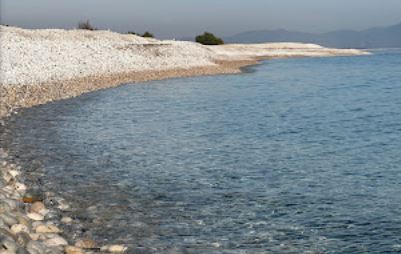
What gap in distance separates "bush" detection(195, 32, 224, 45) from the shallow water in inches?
3441

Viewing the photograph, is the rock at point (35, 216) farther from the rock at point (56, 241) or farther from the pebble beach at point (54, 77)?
the rock at point (56, 241)

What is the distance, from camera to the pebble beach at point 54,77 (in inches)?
327

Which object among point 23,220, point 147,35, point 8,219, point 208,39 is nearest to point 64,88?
point 23,220

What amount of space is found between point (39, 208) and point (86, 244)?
2043mm

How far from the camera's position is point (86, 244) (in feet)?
27.6

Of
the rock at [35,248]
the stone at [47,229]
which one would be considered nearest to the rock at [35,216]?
the stone at [47,229]

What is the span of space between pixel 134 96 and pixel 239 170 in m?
20.0

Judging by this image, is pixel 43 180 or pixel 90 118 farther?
pixel 90 118

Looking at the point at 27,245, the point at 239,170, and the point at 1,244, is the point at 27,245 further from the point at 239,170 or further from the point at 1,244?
the point at 239,170

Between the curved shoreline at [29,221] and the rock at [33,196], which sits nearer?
the curved shoreline at [29,221]

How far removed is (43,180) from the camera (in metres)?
12.3

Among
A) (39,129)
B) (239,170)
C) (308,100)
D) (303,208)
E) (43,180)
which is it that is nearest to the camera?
(303,208)

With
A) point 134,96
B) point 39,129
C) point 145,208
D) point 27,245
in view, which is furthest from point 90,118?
point 27,245

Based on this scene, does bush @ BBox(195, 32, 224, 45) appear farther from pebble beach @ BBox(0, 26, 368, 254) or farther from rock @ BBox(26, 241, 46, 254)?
rock @ BBox(26, 241, 46, 254)
